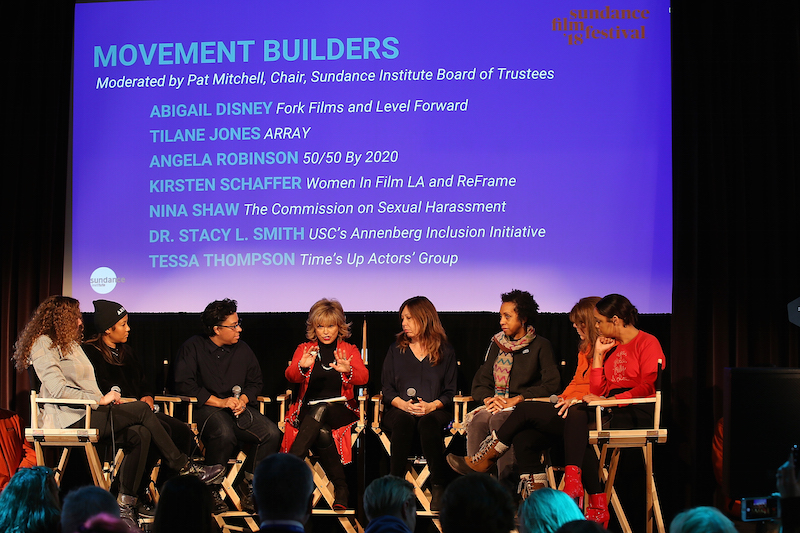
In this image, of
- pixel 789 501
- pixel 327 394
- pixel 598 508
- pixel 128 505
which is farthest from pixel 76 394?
pixel 789 501

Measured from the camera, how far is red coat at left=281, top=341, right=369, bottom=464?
4145 millimetres

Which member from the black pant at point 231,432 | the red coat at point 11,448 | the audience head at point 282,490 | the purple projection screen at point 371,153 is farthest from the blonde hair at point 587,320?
the red coat at point 11,448

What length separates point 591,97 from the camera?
4613 mm

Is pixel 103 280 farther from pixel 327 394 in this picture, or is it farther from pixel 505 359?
pixel 505 359

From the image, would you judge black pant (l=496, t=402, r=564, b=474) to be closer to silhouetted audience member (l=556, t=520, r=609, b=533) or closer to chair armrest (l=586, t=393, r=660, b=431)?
chair armrest (l=586, t=393, r=660, b=431)

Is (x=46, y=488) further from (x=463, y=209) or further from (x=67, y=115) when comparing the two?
(x=67, y=115)

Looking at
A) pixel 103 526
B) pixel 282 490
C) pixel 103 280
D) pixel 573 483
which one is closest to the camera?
pixel 103 526

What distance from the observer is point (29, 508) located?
6.05ft

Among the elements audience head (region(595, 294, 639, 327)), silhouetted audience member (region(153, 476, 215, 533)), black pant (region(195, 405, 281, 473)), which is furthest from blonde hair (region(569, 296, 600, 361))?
silhouetted audience member (region(153, 476, 215, 533))

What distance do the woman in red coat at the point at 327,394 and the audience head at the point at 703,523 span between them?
258cm

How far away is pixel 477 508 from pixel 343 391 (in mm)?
2574

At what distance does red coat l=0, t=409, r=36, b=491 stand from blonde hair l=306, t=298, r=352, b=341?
180 centimetres

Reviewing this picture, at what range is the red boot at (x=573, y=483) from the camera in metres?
3.50

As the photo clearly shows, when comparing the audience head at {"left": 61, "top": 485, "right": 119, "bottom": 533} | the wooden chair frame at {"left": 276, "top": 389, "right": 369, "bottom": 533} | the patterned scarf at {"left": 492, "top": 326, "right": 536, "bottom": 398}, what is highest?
the patterned scarf at {"left": 492, "top": 326, "right": 536, "bottom": 398}
